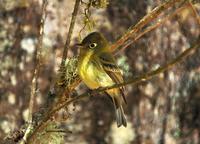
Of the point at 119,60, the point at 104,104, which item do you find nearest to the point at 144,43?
the point at 119,60

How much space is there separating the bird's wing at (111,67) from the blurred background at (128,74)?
9.34ft

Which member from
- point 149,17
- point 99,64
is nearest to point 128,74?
point 99,64

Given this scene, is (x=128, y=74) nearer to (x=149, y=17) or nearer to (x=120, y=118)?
(x=120, y=118)

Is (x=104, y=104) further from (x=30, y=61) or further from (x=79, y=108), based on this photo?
(x=30, y=61)

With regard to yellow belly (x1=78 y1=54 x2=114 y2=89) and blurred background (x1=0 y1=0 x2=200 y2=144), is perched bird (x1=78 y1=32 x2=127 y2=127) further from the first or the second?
blurred background (x1=0 y1=0 x2=200 y2=144)

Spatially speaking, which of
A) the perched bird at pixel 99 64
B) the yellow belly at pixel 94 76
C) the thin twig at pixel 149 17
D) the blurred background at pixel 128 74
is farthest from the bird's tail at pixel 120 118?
the blurred background at pixel 128 74

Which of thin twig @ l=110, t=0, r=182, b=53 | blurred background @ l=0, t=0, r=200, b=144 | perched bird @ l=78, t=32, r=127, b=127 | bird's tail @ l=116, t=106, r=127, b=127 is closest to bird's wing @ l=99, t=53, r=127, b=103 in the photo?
perched bird @ l=78, t=32, r=127, b=127

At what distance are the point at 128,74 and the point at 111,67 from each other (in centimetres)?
291

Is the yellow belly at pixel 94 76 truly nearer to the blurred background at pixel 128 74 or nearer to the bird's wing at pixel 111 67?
the bird's wing at pixel 111 67

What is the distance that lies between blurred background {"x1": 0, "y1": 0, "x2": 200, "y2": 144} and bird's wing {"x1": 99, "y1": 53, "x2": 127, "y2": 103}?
285 cm

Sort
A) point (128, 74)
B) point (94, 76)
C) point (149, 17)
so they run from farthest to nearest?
point (128, 74) < point (94, 76) < point (149, 17)

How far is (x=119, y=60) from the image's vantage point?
6.08m

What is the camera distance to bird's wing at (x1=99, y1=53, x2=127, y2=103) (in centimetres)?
297

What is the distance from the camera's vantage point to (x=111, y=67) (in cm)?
300
